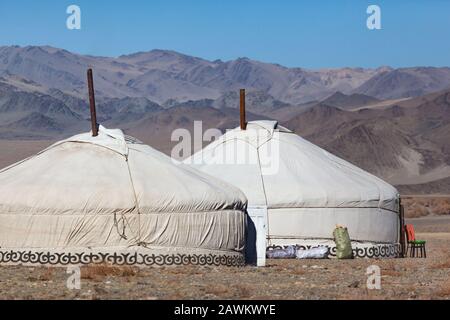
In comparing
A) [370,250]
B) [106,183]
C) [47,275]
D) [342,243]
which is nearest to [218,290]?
[47,275]

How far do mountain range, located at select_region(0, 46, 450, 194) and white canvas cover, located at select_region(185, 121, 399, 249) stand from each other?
40309 millimetres

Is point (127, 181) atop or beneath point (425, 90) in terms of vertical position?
beneath

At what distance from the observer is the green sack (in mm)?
17328

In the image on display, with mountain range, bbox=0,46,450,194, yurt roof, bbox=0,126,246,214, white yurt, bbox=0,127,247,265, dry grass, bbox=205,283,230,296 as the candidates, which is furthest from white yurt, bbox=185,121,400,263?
mountain range, bbox=0,46,450,194

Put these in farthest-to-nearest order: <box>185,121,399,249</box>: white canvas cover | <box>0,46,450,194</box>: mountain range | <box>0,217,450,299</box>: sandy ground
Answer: <box>0,46,450,194</box>: mountain range < <box>185,121,399,249</box>: white canvas cover < <box>0,217,450,299</box>: sandy ground

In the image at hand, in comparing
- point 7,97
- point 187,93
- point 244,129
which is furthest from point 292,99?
point 244,129

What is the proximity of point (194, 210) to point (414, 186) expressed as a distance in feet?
152

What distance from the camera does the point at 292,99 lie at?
185 meters

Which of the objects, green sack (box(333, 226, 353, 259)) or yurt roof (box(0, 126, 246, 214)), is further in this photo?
green sack (box(333, 226, 353, 259))

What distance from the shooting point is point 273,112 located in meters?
126

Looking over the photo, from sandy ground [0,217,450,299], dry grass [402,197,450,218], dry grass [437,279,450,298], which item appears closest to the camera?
sandy ground [0,217,450,299]

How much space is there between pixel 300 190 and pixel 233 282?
18.7ft

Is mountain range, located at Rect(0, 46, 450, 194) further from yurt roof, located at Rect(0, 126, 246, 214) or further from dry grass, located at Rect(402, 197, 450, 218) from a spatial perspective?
yurt roof, located at Rect(0, 126, 246, 214)
